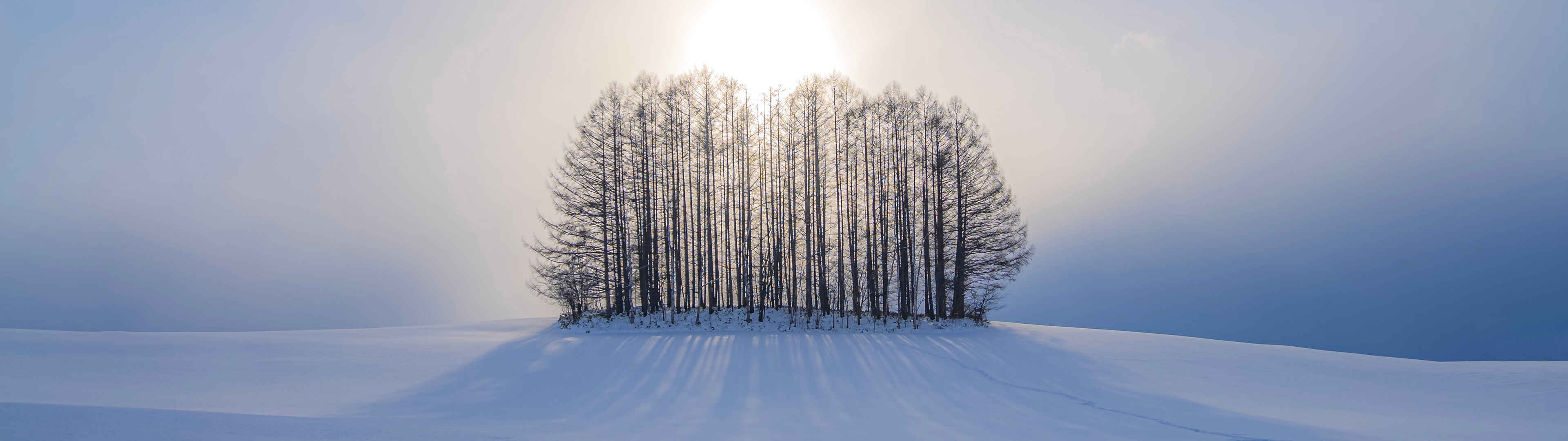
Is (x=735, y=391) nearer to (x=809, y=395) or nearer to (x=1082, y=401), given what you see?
(x=809, y=395)

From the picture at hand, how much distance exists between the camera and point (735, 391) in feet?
31.0

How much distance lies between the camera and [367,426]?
6035 mm

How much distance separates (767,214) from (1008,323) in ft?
29.2

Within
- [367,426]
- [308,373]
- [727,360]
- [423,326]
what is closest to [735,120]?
[727,360]

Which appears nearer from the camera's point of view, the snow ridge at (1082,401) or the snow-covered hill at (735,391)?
the snow-covered hill at (735,391)

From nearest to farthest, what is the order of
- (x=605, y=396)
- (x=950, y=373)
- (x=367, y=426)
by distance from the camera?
1. (x=367, y=426)
2. (x=605, y=396)
3. (x=950, y=373)

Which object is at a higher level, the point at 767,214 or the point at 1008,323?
the point at 767,214

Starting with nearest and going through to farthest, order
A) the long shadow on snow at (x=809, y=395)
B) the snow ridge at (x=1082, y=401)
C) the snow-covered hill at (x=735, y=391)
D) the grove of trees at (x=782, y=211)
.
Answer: the snow-covered hill at (x=735, y=391), the snow ridge at (x=1082, y=401), the long shadow on snow at (x=809, y=395), the grove of trees at (x=782, y=211)

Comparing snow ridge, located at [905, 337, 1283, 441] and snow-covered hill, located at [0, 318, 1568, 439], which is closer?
snow-covered hill, located at [0, 318, 1568, 439]

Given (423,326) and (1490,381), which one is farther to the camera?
(423,326)

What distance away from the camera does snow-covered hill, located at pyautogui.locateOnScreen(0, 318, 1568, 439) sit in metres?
6.72

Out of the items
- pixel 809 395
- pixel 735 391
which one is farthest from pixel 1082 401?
pixel 735 391

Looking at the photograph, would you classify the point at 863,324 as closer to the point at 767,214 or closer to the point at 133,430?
the point at 767,214

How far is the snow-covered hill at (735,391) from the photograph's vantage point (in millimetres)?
6723
